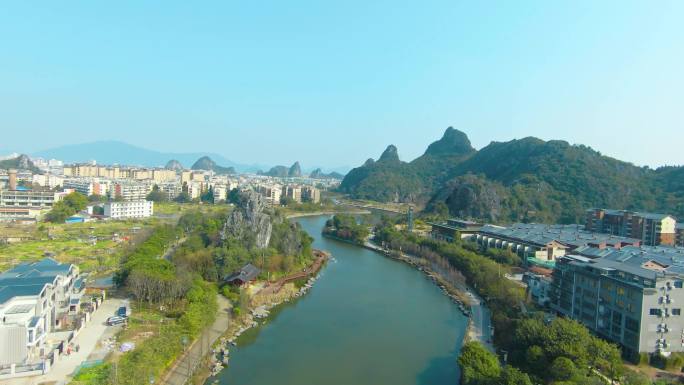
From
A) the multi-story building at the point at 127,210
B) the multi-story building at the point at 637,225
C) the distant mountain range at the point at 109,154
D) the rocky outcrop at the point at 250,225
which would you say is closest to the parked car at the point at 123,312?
the rocky outcrop at the point at 250,225

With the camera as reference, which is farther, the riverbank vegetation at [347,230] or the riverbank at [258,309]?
the riverbank vegetation at [347,230]

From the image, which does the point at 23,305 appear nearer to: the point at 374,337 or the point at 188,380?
the point at 188,380

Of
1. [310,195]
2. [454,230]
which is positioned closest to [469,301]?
[454,230]

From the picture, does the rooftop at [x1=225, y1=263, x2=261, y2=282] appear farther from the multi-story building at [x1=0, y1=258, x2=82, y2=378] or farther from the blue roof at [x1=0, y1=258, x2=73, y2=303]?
the blue roof at [x1=0, y1=258, x2=73, y2=303]

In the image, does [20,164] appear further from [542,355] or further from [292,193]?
[542,355]

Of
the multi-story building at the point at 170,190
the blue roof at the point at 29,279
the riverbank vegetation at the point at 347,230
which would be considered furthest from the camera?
the multi-story building at the point at 170,190

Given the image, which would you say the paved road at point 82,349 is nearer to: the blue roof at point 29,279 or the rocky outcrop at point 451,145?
the blue roof at point 29,279

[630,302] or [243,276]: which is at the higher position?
[630,302]
